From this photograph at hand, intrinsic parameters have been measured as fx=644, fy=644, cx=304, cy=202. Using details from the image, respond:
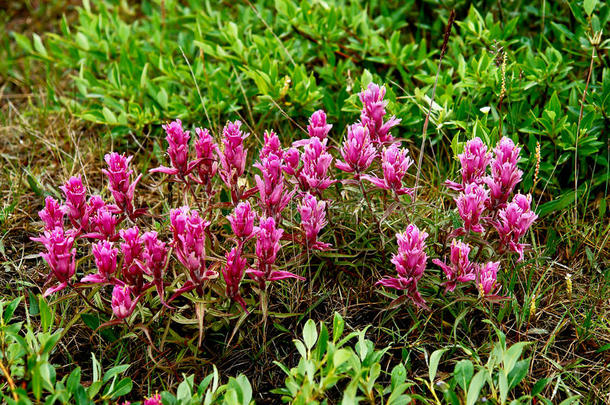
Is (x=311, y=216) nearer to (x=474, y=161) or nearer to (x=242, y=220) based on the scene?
(x=242, y=220)

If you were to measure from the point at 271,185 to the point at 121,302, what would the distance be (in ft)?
2.34

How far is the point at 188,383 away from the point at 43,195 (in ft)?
5.59

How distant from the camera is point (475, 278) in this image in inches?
98.3

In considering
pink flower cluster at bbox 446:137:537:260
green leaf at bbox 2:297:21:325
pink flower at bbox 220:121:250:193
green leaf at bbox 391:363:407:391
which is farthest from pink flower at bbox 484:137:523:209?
green leaf at bbox 2:297:21:325

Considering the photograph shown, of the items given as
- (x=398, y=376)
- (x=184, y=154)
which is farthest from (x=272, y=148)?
(x=398, y=376)

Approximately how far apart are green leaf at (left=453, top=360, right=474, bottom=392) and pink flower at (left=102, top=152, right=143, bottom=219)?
4.67 feet

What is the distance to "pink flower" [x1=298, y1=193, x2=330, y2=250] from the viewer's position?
246cm

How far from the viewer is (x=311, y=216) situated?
2.50 metres

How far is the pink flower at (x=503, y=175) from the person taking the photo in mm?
2504

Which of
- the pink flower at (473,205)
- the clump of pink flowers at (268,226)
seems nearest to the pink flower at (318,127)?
the clump of pink flowers at (268,226)

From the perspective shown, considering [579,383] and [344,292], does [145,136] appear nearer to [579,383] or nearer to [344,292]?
[344,292]

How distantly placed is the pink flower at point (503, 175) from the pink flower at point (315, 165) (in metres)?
0.64

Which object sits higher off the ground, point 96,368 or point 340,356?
point 340,356

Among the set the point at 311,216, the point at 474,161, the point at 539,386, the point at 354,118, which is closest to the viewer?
the point at 539,386
